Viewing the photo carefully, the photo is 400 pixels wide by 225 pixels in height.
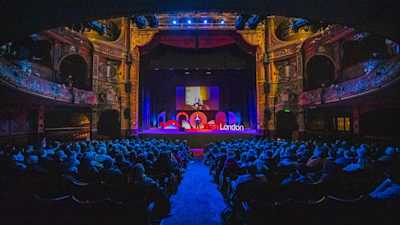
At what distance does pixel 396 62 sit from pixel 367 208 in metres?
8.43

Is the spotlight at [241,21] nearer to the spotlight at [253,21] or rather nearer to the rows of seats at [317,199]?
the spotlight at [253,21]

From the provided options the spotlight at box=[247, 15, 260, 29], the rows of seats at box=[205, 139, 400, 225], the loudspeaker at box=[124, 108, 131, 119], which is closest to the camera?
the rows of seats at box=[205, 139, 400, 225]

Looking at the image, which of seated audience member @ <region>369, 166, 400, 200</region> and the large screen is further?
the large screen

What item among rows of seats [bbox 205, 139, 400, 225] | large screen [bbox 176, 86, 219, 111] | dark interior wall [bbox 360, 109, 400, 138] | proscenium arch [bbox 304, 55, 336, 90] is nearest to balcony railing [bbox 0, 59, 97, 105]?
large screen [bbox 176, 86, 219, 111]

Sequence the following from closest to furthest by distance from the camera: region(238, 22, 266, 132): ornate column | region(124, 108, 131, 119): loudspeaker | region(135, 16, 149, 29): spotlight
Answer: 1. region(135, 16, 149, 29): spotlight
2. region(238, 22, 266, 132): ornate column
3. region(124, 108, 131, 119): loudspeaker

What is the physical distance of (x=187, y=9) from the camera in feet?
19.2

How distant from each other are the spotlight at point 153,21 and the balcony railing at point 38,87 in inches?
289

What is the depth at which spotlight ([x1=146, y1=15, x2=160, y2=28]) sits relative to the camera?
20.2m

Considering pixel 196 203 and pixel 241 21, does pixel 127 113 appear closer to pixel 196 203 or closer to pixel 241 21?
pixel 241 21

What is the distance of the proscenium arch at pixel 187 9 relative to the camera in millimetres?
5355

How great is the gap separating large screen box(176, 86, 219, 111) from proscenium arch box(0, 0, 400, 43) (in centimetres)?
2143

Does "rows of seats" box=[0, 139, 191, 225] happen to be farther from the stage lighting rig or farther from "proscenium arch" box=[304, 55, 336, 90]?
"proscenium arch" box=[304, 55, 336, 90]

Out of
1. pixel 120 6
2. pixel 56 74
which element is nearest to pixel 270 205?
pixel 120 6

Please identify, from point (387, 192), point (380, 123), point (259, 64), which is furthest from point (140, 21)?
point (387, 192)
